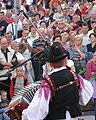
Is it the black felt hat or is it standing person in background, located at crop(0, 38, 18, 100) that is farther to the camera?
standing person in background, located at crop(0, 38, 18, 100)

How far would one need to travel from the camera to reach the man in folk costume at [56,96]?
4.60m

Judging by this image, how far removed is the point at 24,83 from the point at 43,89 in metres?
4.06

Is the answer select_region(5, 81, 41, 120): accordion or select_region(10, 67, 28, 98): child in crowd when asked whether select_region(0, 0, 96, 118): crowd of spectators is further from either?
select_region(5, 81, 41, 120): accordion

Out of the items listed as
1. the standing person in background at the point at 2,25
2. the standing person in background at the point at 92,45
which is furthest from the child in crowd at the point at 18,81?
the standing person in background at the point at 2,25

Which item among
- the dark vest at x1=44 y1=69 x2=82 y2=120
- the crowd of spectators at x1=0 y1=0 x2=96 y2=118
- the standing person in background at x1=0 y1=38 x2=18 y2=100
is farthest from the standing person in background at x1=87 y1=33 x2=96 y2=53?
the dark vest at x1=44 y1=69 x2=82 y2=120

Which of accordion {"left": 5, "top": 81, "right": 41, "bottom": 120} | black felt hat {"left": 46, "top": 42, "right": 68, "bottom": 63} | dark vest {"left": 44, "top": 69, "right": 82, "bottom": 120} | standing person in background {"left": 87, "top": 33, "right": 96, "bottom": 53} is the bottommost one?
standing person in background {"left": 87, "top": 33, "right": 96, "bottom": 53}

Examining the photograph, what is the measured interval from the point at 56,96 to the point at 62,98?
0.23ft

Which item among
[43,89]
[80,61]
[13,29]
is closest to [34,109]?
[43,89]

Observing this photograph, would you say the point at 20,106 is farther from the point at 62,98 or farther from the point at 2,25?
the point at 2,25

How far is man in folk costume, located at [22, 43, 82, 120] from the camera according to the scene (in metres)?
4.60

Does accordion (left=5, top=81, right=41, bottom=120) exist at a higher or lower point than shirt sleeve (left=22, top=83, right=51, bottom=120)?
A: lower

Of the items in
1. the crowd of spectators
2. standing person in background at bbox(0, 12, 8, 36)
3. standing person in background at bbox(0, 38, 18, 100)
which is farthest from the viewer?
standing person in background at bbox(0, 12, 8, 36)

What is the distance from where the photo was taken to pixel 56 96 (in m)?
4.70

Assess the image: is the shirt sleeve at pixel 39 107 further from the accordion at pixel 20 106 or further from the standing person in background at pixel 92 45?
the standing person in background at pixel 92 45
